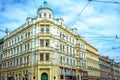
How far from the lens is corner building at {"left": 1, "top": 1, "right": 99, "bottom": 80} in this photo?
174ft

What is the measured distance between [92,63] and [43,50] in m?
35.2

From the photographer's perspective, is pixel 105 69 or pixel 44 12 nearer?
pixel 44 12

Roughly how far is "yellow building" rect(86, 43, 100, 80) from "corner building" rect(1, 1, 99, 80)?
44.9ft

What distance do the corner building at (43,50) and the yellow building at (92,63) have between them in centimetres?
1368

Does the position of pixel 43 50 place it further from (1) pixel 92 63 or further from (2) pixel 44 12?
(1) pixel 92 63

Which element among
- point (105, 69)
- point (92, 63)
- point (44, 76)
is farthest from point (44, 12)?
point (105, 69)

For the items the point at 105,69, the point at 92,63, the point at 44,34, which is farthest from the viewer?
the point at 105,69

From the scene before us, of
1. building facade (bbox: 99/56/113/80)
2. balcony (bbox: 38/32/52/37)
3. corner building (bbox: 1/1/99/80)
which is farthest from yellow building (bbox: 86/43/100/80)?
balcony (bbox: 38/32/52/37)

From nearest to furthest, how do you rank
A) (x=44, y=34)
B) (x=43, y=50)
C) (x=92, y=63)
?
(x=43, y=50) → (x=44, y=34) → (x=92, y=63)

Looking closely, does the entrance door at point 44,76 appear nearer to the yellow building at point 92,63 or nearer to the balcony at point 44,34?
the balcony at point 44,34

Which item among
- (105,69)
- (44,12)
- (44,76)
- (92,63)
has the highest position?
(44,12)

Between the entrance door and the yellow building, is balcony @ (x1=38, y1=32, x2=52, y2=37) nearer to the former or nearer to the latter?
the entrance door

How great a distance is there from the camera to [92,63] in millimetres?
84562

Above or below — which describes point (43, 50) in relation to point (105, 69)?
above
